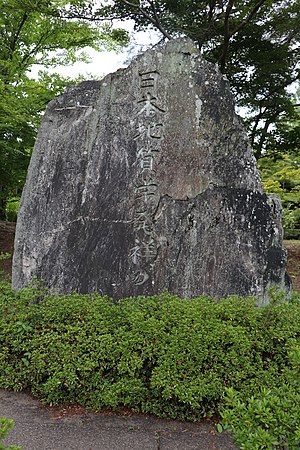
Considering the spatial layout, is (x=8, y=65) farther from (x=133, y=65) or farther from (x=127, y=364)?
(x=127, y=364)

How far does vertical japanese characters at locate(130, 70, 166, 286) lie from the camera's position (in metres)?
4.37

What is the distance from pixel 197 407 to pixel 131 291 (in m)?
1.47

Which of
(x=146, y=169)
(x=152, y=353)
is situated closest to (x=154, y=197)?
(x=146, y=169)

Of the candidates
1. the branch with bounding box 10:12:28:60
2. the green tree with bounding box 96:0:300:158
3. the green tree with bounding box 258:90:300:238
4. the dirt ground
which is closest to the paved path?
the dirt ground

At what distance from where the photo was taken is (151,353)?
3.36 m

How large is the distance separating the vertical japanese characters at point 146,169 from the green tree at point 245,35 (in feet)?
20.0

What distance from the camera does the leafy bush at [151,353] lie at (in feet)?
10.8

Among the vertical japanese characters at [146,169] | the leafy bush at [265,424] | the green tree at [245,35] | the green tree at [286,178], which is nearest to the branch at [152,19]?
the green tree at [245,35]

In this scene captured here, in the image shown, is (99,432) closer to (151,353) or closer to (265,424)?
(151,353)

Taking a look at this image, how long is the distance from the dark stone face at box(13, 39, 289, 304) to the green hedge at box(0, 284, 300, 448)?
0.63 metres

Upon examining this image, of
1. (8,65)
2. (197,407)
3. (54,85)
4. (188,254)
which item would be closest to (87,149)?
(188,254)

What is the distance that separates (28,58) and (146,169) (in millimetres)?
9168

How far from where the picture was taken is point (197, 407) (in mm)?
3193

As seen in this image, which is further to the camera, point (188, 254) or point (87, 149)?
point (87, 149)
